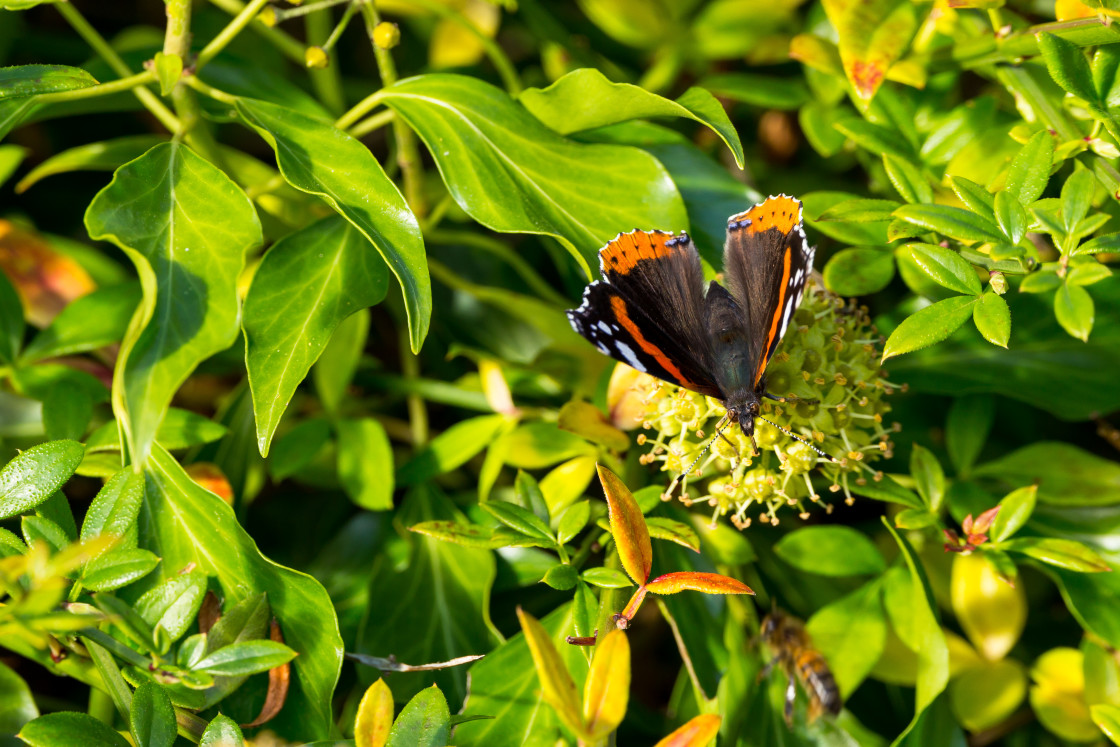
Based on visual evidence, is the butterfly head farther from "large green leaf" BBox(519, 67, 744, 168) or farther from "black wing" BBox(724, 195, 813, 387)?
"large green leaf" BBox(519, 67, 744, 168)

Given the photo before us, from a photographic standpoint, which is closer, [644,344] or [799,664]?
[644,344]

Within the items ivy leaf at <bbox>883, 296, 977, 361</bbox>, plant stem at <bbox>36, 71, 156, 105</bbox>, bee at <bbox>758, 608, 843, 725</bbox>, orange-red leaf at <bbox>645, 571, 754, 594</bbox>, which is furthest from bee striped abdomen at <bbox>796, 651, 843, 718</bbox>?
plant stem at <bbox>36, 71, 156, 105</bbox>

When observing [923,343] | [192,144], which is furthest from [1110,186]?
[192,144]

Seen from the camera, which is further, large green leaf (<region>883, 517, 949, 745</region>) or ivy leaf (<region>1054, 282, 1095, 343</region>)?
large green leaf (<region>883, 517, 949, 745</region>)

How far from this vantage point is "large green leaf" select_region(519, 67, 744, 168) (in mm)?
748

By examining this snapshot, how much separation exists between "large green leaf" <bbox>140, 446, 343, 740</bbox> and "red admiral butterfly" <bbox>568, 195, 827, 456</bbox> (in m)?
0.34

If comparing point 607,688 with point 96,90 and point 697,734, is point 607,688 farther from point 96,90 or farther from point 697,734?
point 96,90

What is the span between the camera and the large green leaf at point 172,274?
2.53 ft

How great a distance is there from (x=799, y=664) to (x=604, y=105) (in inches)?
23.3

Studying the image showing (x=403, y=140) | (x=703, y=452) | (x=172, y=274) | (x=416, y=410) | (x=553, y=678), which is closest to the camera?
(x=553, y=678)

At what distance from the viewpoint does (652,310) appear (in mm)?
869

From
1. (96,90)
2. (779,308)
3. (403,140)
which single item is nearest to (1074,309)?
(779,308)

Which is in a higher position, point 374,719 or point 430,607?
point 374,719

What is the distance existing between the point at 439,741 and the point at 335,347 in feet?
1.68
